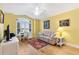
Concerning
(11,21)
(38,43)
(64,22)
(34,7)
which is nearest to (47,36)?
(38,43)

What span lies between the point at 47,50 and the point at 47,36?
0.95 ft

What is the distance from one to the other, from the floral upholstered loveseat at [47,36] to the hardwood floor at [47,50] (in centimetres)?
12

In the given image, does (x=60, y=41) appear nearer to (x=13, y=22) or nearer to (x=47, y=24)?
(x=47, y=24)

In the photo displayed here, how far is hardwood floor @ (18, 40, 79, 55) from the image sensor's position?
7.04 feet

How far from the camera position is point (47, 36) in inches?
92.3

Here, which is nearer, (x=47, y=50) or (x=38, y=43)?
(x=47, y=50)

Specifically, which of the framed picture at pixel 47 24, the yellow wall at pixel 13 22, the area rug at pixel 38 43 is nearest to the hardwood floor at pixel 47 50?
the area rug at pixel 38 43

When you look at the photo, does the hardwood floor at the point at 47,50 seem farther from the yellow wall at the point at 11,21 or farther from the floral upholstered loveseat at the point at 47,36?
the yellow wall at the point at 11,21

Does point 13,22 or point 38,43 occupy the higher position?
point 13,22

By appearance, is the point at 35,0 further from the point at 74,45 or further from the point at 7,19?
the point at 74,45

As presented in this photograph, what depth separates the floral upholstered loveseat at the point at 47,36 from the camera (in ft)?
7.57

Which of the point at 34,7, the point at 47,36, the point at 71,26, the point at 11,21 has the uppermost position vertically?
the point at 34,7

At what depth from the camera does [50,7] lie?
7.30 ft
